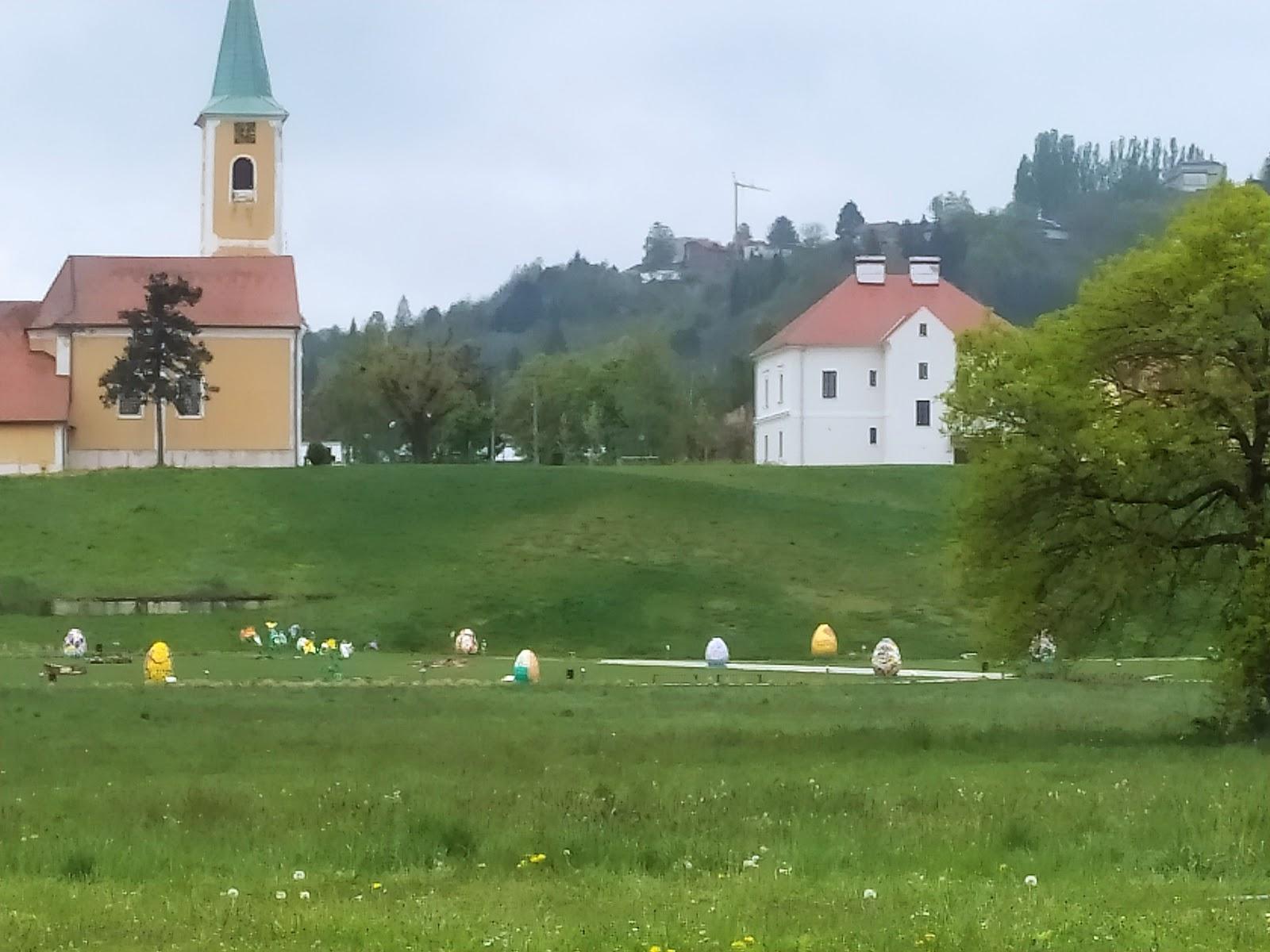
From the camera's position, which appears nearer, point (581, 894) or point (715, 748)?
point (581, 894)

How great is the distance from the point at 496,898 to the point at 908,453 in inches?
3377

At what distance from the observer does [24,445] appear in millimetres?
80688

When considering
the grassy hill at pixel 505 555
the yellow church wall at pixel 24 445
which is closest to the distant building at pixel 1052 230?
the grassy hill at pixel 505 555

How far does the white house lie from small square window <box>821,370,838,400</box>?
40mm

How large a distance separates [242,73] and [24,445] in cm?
2331

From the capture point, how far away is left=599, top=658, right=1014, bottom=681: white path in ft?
134

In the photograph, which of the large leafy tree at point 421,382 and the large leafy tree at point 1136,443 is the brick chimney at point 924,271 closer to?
the large leafy tree at point 421,382

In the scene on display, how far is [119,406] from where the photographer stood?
8269cm

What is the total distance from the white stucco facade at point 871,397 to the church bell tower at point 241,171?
26.6m

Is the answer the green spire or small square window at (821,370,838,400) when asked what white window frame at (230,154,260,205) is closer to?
the green spire

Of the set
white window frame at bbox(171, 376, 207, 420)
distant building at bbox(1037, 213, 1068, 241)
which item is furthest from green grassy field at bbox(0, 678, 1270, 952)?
distant building at bbox(1037, 213, 1068, 241)

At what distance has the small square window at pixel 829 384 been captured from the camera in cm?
9800

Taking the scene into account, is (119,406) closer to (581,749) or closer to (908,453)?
(908,453)

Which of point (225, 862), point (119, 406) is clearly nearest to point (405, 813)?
point (225, 862)
